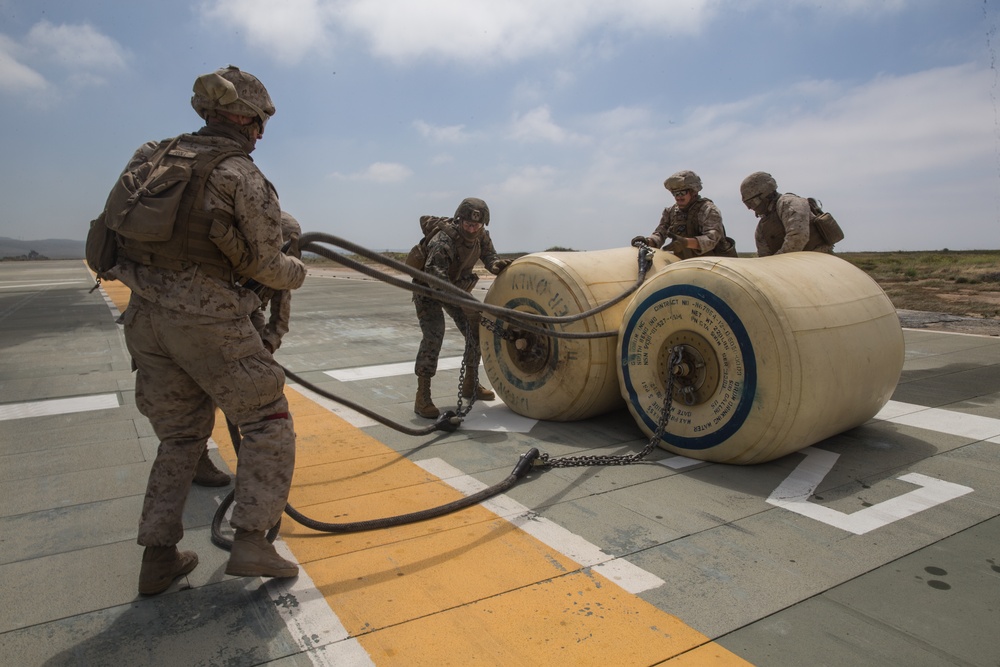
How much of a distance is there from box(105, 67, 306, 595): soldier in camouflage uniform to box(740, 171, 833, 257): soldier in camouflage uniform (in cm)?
419

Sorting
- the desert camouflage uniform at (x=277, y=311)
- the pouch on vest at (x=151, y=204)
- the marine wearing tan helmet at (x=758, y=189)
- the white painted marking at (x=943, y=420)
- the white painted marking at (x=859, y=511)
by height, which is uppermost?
the marine wearing tan helmet at (x=758, y=189)

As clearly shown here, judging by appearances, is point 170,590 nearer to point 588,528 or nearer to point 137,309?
point 137,309

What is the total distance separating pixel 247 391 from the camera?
2857 millimetres

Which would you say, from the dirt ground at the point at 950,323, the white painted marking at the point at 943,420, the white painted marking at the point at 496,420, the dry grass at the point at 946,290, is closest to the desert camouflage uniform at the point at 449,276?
the white painted marking at the point at 496,420

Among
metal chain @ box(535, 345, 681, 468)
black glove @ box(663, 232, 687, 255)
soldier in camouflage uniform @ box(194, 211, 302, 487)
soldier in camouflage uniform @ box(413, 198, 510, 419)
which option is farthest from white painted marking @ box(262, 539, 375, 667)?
black glove @ box(663, 232, 687, 255)

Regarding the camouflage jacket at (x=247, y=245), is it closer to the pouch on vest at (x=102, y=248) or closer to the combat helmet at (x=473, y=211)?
the pouch on vest at (x=102, y=248)

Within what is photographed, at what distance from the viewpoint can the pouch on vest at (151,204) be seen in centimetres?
266

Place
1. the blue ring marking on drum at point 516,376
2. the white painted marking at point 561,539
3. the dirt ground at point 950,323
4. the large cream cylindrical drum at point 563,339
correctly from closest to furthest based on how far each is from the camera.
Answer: the white painted marking at point 561,539 → the large cream cylindrical drum at point 563,339 → the blue ring marking on drum at point 516,376 → the dirt ground at point 950,323

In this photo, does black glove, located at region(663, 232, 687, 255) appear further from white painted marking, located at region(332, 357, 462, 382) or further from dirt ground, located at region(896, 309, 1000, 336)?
dirt ground, located at region(896, 309, 1000, 336)

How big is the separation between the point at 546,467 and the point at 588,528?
3.08 ft

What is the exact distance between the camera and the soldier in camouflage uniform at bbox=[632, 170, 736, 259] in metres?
6.07

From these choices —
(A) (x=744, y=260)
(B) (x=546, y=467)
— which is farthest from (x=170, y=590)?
(A) (x=744, y=260)

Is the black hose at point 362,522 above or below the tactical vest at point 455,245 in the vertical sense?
below

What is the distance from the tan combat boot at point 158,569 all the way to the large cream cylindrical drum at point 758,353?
119 inches
